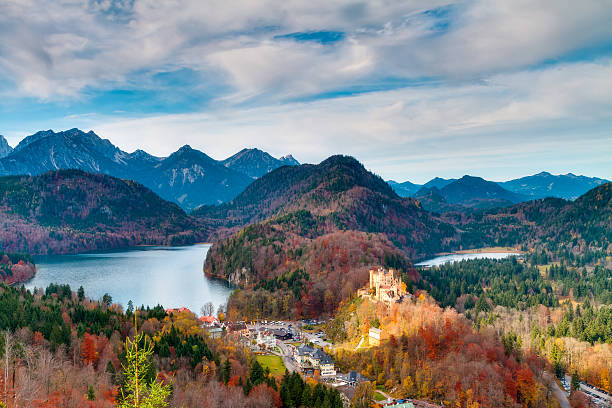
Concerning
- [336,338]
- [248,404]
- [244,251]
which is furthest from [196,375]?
[244,251]

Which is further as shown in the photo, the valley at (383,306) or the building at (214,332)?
the building at (214,332)

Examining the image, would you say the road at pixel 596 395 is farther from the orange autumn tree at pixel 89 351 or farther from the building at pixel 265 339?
the orange autumn tree at pixel 89 351

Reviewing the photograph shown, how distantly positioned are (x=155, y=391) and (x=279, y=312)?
84474 mm

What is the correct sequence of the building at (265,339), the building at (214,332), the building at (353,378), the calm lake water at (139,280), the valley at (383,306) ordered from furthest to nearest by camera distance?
the calm lake water at (139,280) → the building at (265,339) → the building at (214,332) → the valley at (383,306) → the building at (353,378)

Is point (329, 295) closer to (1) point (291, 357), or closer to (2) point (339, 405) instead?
(1) point (291, 357)

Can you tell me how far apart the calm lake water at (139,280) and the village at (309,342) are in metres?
22.4

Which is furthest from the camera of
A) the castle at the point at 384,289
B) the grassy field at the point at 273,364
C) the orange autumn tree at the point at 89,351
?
the castle at the point at 384,289

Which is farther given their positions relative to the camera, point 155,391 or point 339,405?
point 339,405

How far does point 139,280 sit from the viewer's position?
138625 mm

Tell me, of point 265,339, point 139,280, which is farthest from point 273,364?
point 139,280

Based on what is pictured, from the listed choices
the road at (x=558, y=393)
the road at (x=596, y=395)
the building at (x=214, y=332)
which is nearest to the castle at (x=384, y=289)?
the road at (x=558, y=393)

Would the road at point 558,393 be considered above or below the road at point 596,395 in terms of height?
above

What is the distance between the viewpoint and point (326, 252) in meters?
132

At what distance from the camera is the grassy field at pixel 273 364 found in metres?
63.4
